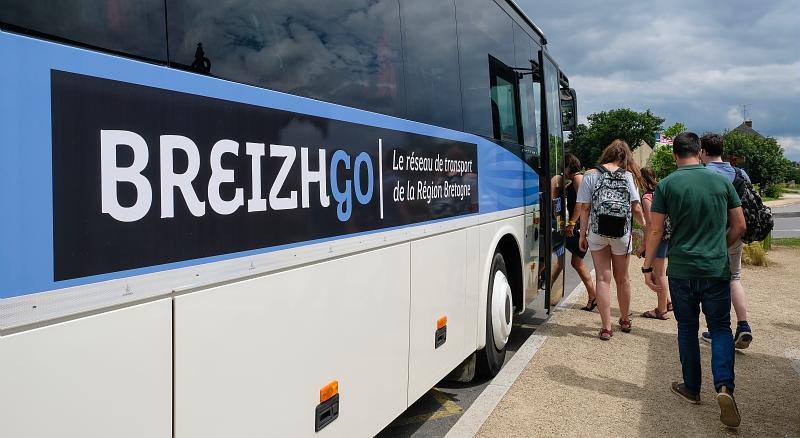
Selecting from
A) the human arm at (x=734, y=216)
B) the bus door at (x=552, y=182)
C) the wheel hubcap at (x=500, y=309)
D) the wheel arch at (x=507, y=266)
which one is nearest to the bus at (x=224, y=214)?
the wheel arch at (x=507, y=266)

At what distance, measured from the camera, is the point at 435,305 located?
12.8 feet

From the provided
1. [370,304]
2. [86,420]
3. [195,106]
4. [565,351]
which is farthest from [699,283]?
[86,420]

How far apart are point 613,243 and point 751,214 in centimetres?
135

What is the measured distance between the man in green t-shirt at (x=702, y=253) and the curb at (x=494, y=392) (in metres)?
1.42

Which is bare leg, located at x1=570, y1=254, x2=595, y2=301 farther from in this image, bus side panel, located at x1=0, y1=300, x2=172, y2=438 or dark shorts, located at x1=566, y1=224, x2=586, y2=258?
bus side panel, located at x1=0, y1=300, x2=172, y2=438

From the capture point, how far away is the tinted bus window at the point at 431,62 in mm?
3590

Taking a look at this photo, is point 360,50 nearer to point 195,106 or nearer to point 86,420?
point 195,106

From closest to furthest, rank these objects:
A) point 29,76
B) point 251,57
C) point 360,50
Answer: point 29,76
point 251,57
point 360,50

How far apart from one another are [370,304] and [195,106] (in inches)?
57.5

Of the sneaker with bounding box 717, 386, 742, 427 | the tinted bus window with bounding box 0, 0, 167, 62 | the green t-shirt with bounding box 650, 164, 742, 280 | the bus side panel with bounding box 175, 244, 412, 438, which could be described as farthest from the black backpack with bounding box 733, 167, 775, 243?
the tinted bus window with bounding box 0, 0, 167, 62

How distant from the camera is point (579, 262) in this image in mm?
7492

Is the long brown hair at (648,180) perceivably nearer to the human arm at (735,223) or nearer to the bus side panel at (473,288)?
the human arm at (735,223)

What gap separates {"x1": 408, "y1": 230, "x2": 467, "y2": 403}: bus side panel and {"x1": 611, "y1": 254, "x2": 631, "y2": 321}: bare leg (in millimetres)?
2498

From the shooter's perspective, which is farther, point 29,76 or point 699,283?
point 699,283
